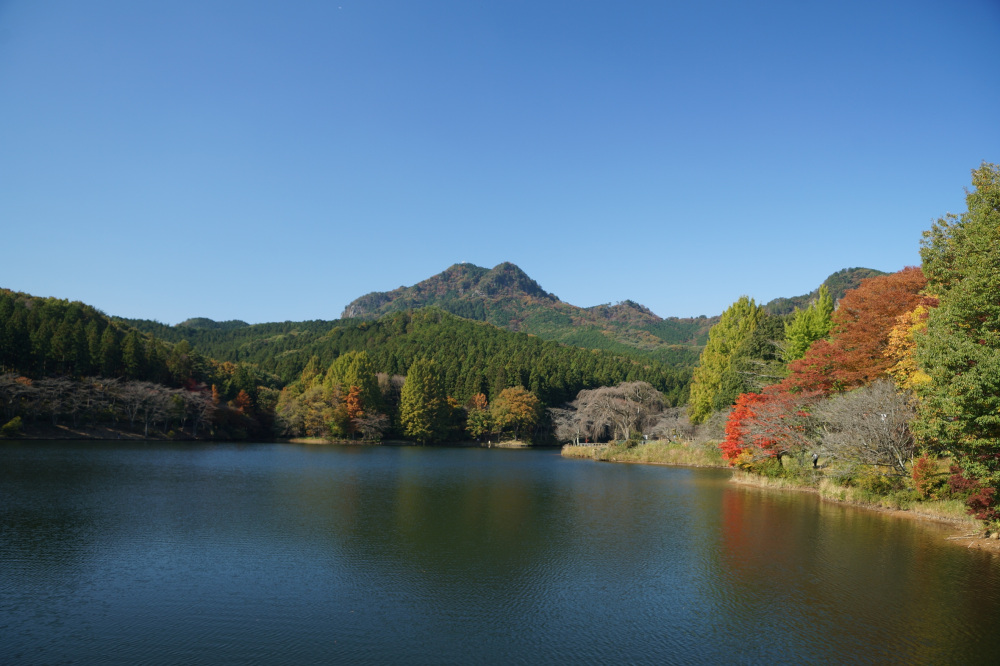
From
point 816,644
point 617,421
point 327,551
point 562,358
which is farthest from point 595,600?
point 562,358

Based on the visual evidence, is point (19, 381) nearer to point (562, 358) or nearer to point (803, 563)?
point (803, 563)

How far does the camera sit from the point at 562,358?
319 ft

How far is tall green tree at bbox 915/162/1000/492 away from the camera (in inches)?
591

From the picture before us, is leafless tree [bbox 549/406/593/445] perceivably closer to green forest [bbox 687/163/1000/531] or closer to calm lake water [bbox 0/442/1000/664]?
green forest [bbox 687/163/1000/531]

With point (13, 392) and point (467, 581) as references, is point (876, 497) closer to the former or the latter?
point (467, 581)

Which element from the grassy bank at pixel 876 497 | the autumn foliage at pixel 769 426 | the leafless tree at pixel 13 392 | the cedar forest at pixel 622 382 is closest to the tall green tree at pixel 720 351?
the cedar forest at pixel 622 382

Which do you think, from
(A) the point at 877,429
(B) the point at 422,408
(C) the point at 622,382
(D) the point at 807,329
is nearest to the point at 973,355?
(A) the point at 877,429

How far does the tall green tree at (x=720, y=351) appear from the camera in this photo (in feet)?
161

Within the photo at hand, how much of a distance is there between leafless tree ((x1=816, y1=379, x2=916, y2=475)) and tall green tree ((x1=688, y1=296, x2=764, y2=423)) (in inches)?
906

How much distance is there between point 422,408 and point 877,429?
52.7 metres

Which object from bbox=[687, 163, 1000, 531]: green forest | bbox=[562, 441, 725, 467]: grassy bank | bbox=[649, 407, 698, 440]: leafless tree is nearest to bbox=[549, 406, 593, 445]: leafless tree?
bbox=[562, 441, 725, 467]: grassy bank

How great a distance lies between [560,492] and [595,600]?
16463 millimetres

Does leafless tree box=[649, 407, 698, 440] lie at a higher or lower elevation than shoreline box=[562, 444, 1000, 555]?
higher

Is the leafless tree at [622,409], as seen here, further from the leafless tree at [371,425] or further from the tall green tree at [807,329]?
the leafless tree at [371,425]
